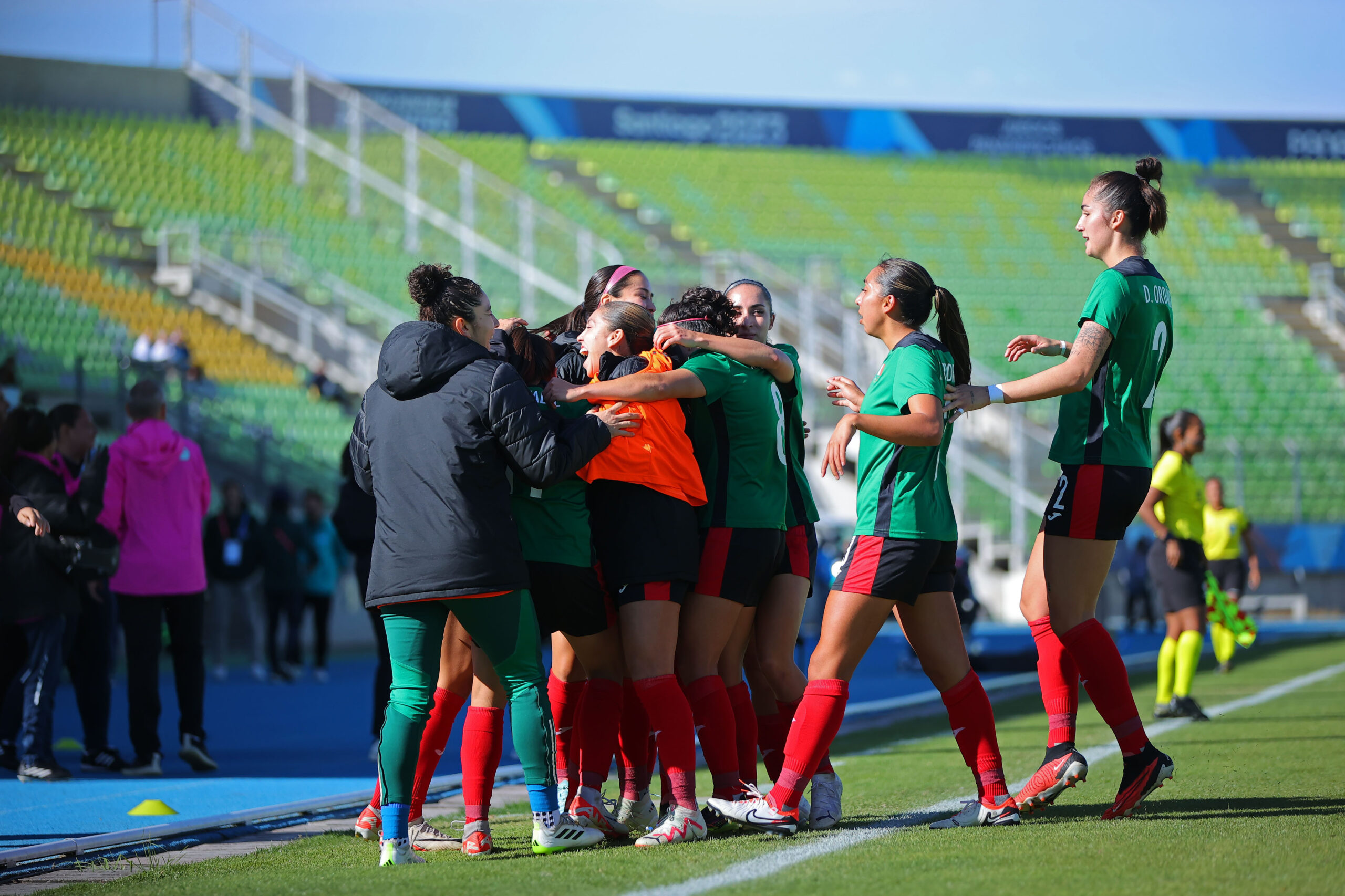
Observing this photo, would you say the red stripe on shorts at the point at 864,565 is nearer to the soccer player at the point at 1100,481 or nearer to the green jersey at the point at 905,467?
the green jersey at the point at 905,467

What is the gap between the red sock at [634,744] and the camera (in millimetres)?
5008

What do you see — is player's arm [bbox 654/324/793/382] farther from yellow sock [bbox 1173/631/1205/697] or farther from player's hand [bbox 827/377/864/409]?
yellow sock [bbox 1173/631/1205/697]

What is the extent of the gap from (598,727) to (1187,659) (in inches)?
189

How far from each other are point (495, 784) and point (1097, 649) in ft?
9.78

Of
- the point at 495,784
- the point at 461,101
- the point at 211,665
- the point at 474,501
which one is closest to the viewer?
the point at 474,501

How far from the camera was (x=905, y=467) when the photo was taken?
4.58 m

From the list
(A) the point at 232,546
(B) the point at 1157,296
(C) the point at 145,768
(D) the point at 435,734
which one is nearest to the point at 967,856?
(D) the point at 435,734

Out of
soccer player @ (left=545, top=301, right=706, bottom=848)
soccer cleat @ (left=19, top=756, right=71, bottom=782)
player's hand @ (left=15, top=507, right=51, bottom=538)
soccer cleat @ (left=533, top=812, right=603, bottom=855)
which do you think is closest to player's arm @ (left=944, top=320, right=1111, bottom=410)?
soccer player @ (left=545, top=301, right=706, bottom=848)

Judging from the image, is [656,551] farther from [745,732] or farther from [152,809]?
[152,809]

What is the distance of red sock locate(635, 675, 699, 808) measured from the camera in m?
4.48

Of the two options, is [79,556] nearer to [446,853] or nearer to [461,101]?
[446,853]

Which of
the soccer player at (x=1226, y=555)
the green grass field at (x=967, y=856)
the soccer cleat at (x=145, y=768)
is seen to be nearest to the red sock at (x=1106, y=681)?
the green grass field at (x=967, y=856)

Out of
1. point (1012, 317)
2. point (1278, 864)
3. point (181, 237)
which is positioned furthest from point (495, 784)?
point (1012, 317)

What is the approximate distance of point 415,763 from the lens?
14.4 ft
